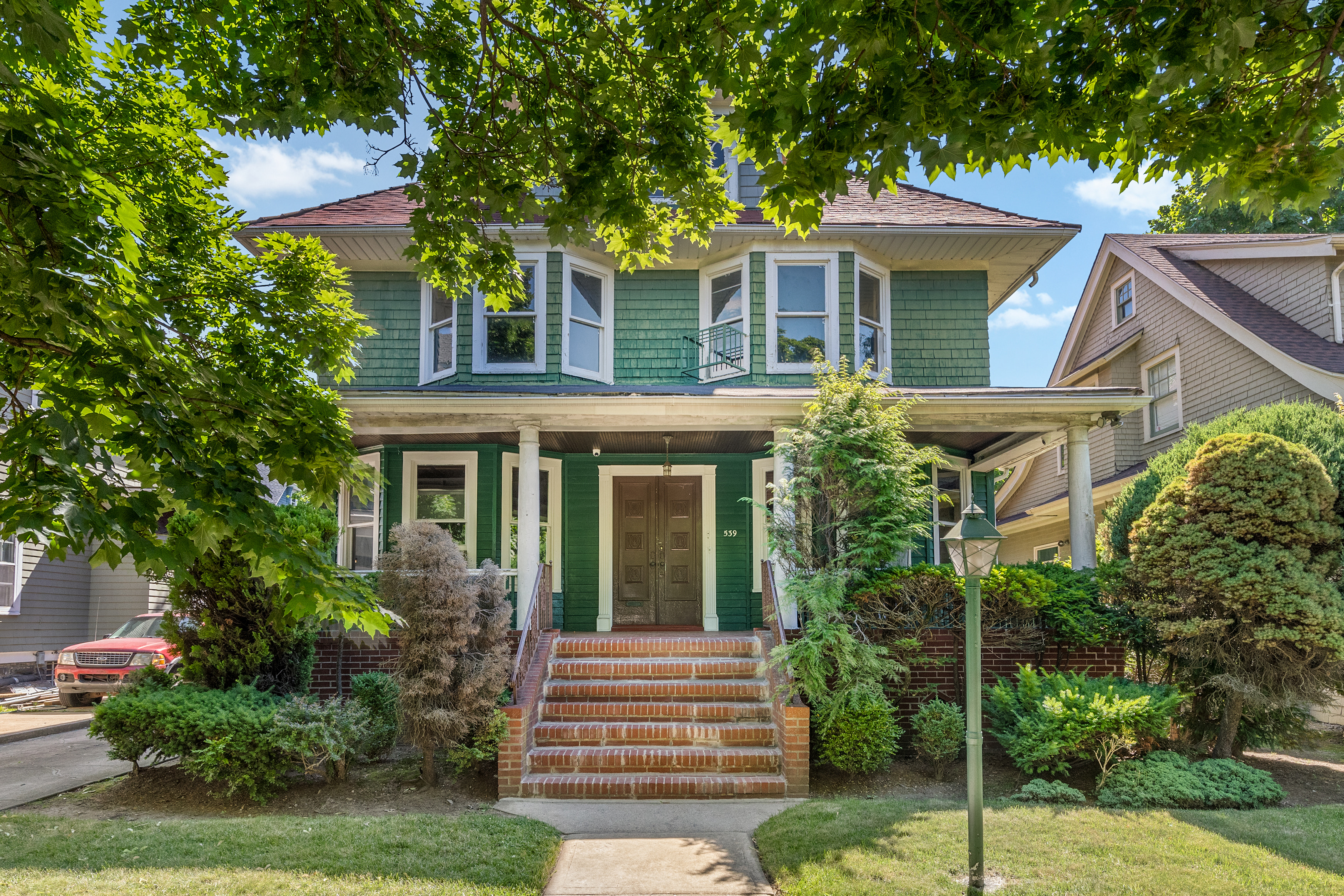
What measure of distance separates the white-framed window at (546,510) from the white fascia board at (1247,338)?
10.4m

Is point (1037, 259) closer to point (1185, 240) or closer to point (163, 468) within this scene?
point (1185, 240)

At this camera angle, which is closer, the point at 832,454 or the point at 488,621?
the point at 488,621

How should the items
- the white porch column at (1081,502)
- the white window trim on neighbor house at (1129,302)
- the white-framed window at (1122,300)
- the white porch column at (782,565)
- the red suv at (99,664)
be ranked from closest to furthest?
the white porch column at (782,565) → the white porch column at (1081,502) → the red suv at (99,664) → the white window trim on neighbor house at (1129,302) → the white-framed window at (1122,300)

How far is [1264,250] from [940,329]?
246 inches

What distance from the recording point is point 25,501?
354 centimetres

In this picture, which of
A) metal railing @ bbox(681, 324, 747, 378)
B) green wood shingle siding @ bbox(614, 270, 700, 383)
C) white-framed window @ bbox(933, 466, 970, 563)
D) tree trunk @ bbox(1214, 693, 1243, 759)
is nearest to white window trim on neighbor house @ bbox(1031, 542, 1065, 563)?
white-framed window @ bbox(933, 466, 970, 563)

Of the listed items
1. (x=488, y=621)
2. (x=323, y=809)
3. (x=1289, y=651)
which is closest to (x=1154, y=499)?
(x=1289, y=651)

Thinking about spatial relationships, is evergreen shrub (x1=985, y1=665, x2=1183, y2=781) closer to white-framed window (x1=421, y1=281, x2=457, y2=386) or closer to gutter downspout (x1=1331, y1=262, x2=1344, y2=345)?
gutter downspout (x1=1331, y1=262, x2=1344, y2=345)

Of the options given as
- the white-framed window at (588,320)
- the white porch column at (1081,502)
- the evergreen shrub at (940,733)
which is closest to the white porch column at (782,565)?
the evergreen shrub at (940,733)

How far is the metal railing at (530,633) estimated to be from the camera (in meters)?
8.64

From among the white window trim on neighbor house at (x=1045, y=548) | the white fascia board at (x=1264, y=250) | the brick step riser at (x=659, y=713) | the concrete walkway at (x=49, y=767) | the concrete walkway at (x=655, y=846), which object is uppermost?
the white fascia board at (x=1264, y=250)

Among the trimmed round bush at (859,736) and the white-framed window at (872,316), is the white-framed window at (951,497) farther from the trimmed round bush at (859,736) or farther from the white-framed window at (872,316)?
the trimmed round bush at (859,736)

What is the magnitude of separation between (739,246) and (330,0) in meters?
8.26

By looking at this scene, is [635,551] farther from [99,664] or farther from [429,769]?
[99,664]
